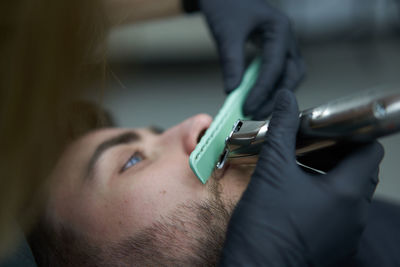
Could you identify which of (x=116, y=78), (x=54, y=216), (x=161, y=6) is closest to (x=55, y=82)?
(x=116, y=78)

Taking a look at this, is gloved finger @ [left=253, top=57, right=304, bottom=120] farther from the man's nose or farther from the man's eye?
the man's eye

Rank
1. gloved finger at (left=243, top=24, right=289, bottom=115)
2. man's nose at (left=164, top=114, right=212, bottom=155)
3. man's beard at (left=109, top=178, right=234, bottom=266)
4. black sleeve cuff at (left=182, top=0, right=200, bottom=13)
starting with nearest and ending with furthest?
1. man's beard at (left=109, top=178, right=234, bottom=266)
2. man's nose at (left=164, top=114, right=212, bottom=155)
3. gloved finger at (left=243, top=24, right=289, bottom=115)
4. black sleeve cuff at (left=182, top=0, right=200, bottom=13)

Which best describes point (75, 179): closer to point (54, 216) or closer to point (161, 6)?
point (54, 216)

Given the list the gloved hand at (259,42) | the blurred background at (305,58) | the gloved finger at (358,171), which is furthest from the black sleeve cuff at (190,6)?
the gloved finger at (358,171)

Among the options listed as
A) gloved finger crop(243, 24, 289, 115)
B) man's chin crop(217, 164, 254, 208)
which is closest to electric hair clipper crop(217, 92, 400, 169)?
man's chin crop(217, 164, 254, 208)

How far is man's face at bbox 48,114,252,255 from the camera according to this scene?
0.72m

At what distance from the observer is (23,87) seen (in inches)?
23.3

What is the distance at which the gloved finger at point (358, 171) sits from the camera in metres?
0.55

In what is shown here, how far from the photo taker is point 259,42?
118 centimetres

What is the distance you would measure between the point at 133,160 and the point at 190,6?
27.6 inches

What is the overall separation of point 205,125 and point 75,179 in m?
0.35

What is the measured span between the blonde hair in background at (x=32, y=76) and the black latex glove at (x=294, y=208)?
1.28 ft

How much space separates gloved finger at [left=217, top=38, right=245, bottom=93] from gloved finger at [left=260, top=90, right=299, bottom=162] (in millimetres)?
377

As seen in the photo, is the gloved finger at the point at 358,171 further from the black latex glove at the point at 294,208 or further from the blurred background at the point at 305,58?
the blurred background at the point at 305,58
